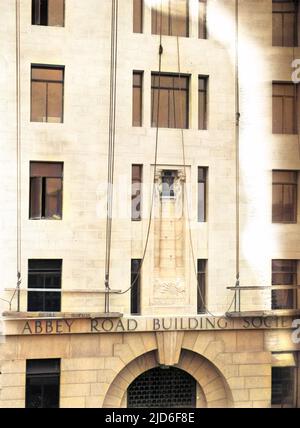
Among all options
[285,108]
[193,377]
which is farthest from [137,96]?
[193,377]

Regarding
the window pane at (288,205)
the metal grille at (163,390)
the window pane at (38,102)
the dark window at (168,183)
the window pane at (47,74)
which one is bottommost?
the metal grille at (163,390)

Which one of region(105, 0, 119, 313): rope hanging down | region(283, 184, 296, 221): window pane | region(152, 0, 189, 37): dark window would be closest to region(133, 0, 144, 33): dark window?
region(152, 0, 189, 37): dark window

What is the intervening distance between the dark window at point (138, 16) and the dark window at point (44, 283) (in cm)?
423

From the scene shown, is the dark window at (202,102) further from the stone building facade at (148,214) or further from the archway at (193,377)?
the archway at (193,377)

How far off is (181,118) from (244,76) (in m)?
1.35

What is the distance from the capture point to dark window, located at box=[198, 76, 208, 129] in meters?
12.3

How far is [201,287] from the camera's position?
40.1ft

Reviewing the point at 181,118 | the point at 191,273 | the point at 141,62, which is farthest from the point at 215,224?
the point at 141,62

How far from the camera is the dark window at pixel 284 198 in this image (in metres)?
12.4

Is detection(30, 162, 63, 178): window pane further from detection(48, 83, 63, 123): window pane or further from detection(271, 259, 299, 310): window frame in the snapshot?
detection(271, 259, 299, 310): window frame

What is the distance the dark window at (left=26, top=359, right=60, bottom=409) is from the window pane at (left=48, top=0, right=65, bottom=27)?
5.66 m

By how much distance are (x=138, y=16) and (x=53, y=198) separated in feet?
11.5

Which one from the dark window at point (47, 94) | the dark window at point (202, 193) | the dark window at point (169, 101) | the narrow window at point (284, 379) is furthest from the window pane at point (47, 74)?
the narrow window at point (284, 379)

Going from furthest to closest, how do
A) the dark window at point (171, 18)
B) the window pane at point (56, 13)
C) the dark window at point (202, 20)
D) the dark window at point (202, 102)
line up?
the dark window at point (202, 102)
the dark window at point (202, 20)
the dark window at point (171, 18)
the window pane at point (56, 13)
